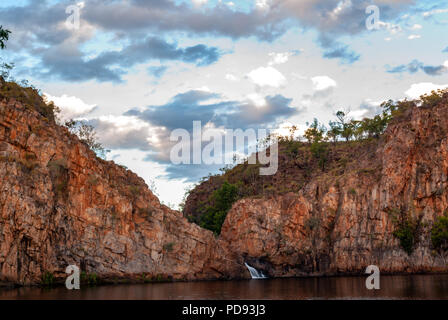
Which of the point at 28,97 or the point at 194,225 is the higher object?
the point at 28,97

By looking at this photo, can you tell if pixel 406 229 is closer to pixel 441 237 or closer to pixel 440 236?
pixel 440 236

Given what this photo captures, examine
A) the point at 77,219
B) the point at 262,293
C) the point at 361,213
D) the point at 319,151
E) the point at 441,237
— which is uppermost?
the point at 319,151

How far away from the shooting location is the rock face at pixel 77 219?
180 feet

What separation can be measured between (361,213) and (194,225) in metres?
25.6

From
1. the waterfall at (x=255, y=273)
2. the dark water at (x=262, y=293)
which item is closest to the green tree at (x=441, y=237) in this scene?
the dark water at (x=262, y=293)

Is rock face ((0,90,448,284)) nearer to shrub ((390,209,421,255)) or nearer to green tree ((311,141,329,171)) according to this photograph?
shrub ((390,209,421,255))

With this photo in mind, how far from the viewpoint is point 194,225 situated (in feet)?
246

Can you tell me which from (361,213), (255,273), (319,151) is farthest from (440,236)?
(319,151)

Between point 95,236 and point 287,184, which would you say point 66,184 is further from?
point 287,184

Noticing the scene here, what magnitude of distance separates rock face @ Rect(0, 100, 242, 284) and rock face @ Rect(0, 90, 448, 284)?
0.13m

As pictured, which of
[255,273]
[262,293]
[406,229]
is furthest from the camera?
[255,273]

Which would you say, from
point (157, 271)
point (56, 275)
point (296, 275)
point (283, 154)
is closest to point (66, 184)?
point (56, 275)

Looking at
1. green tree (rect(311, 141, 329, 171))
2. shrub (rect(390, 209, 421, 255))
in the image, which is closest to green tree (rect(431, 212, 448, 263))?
shrub (rect(390, 209, 421, 255))
